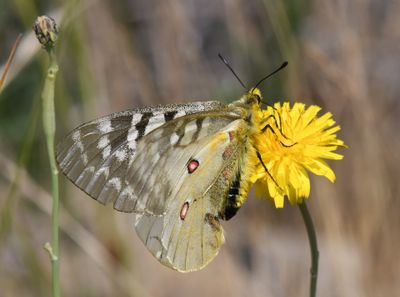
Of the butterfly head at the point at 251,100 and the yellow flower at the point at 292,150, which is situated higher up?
the butterfly head at the point at 251,100

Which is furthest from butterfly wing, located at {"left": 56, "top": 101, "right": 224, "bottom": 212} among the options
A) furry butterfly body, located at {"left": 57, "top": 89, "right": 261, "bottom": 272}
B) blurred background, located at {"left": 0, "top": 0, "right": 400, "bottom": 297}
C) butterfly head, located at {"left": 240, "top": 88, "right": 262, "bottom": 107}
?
blurred background, located at {"left": 0, "top": 0, "right": 400, "bottom": 297}

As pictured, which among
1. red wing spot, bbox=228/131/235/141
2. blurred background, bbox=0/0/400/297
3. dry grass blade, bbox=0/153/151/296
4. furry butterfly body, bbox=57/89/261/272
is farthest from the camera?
blurred background, bbox=0/0/400/297

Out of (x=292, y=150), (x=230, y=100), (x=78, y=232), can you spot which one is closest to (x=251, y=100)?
(x=292, y=150)

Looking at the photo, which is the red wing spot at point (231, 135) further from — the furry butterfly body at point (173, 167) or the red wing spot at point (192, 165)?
the red wing spot at point (192, 165)

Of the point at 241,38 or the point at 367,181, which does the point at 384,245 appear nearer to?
the point at 367,181

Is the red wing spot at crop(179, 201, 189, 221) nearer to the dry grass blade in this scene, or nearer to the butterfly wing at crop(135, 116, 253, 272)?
the butterfly wing at crop(135, 116, 253, 272)

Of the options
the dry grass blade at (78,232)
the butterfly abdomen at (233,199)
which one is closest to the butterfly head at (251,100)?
the butterfly abdomen at (233,199)
